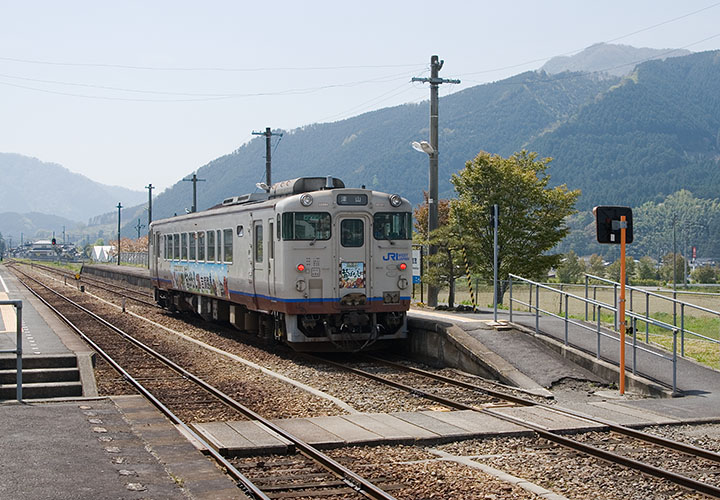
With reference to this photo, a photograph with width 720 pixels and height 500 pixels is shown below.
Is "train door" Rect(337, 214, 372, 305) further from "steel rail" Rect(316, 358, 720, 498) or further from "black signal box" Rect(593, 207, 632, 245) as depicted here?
"black signal box" Rect(593, 207, 632, 245)

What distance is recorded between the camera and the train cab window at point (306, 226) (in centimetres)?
1683

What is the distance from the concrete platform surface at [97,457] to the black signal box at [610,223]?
6.85m

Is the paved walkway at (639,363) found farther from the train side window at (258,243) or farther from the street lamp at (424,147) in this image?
the street lamp at (424,147)

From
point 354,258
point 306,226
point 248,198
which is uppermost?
point 248,198

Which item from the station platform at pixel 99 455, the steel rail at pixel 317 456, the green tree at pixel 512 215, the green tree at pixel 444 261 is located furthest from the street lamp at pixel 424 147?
the station platform at pixel 99 455

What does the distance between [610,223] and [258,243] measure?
7.90 metres

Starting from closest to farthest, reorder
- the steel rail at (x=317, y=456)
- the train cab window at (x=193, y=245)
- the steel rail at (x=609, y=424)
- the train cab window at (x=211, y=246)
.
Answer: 1. the steel rail at (x=317, y=456)
2. the steel rail at (x=609, y=424)
3. the train cab window at (x=211, y=246)
4. the train cab window at (x=193, y=245)

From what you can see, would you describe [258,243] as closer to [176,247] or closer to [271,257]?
[271,257]

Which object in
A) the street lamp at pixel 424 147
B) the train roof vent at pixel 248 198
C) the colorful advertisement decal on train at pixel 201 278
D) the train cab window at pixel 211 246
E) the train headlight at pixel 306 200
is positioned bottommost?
the colorful advertisement decal on train at pixel 201 278

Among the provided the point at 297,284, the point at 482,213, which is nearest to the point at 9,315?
the point at 297,284

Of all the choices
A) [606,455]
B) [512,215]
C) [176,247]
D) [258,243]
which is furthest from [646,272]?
[606,455]

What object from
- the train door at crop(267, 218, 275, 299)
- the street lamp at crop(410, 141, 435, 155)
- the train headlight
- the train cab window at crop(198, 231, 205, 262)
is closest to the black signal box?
the train headlight

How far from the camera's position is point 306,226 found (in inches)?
666

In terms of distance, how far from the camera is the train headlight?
1689 cm
